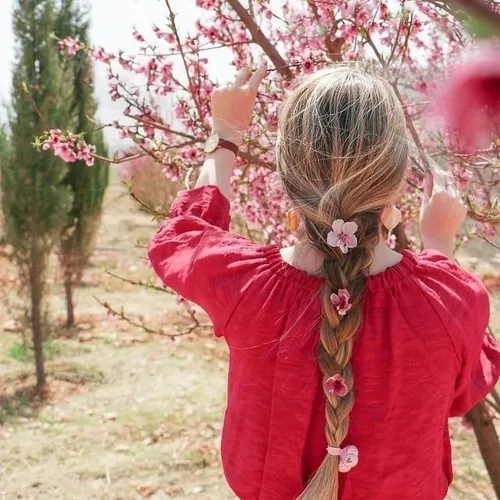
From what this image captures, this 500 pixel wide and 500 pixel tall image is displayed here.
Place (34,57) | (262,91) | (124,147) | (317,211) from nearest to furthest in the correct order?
(317,211) < (262,91) < (124,147) < (34,57)

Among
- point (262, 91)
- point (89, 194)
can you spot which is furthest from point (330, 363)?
point (89, 194)

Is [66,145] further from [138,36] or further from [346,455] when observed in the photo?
[346,455]

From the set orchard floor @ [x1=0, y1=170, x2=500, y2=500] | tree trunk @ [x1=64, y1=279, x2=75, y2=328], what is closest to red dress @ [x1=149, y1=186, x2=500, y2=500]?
orchard floor @ [x1=0, y1=170, x2=500, y2=500]

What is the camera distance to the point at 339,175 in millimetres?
969

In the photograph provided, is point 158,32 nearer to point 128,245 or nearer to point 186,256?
point 186,256

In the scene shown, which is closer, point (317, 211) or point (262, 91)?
point (317, 211)

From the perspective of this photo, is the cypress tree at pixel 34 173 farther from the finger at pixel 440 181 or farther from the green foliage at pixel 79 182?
the finger at pixel 440 181

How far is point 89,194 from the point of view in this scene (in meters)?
6.84

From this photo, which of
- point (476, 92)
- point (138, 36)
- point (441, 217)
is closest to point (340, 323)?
point (441, 217)

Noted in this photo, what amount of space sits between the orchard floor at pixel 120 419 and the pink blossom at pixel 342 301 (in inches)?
79.0

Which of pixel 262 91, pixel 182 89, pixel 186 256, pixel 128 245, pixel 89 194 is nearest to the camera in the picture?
pixel 186 256

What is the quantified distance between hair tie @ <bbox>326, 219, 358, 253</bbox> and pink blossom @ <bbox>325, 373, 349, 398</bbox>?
20 cm

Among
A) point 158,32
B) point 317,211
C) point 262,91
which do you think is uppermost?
point 158,32

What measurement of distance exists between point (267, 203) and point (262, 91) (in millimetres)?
798
